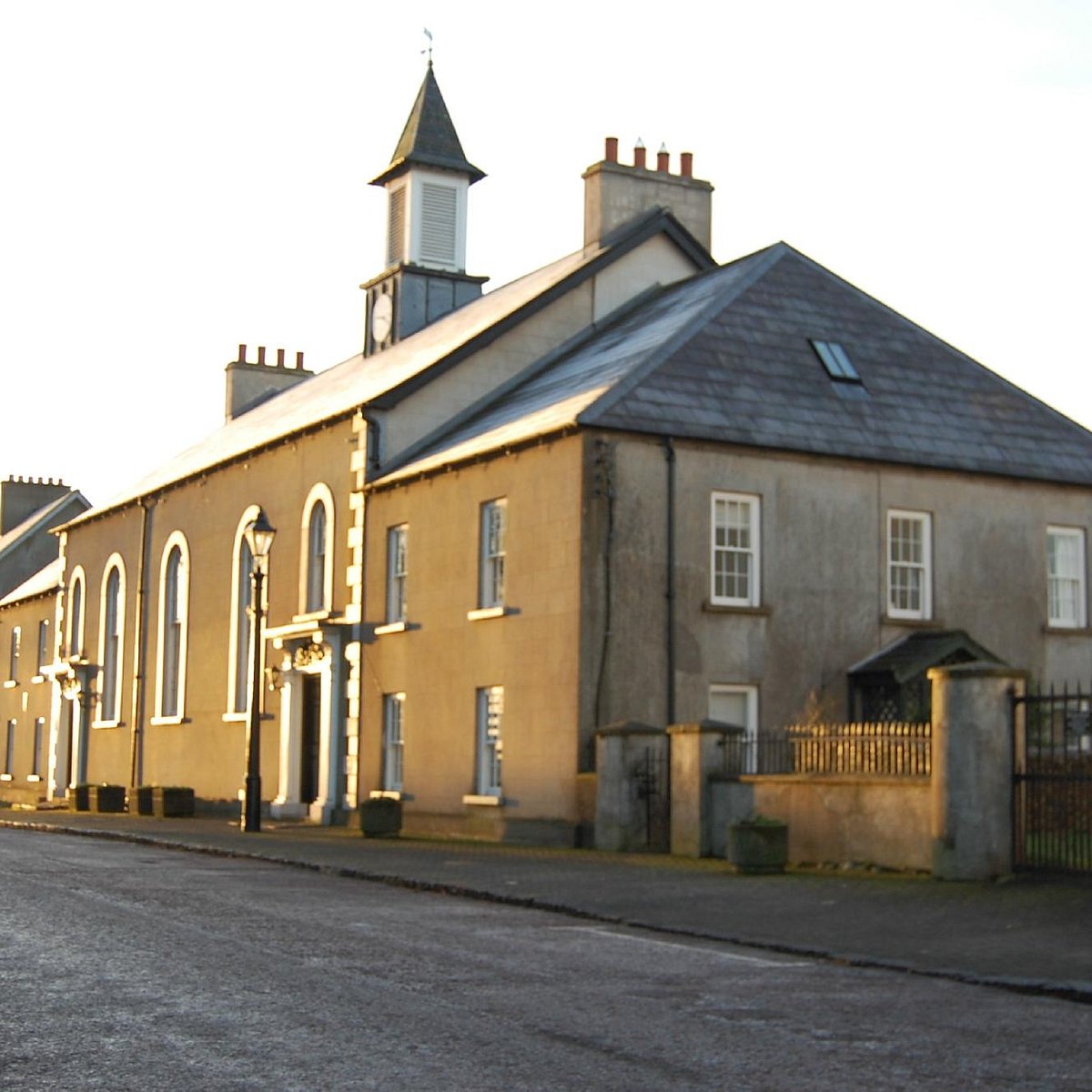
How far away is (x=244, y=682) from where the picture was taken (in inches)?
1538

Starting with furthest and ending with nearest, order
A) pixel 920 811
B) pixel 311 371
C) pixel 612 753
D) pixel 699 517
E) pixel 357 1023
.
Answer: pixel 311 371 → pixel 699 517 → pixel 612 753 → pixel 920 811 → pixel 357 1023

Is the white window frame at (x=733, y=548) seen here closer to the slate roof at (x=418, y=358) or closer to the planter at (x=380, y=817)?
the planter at (x=380, y=817)

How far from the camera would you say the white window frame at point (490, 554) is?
29172mm

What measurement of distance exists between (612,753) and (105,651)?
27.1m

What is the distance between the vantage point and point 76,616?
169ft

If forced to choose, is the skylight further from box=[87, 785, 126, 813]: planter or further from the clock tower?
box=[87, 785, 126, 813]: planter

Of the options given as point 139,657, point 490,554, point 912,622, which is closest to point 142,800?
point 139,657

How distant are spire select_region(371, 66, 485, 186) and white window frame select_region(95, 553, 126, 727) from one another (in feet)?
44.8

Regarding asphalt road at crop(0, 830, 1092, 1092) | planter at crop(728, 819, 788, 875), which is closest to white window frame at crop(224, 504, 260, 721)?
planter at crop(728, 819, 788, 875)

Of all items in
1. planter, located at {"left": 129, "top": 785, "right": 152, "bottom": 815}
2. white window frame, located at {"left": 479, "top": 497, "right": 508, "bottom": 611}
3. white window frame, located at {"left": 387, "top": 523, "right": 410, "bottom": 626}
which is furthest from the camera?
planter, located at {"left": 129, "top": 785, "right": 152, "bottom": 815}

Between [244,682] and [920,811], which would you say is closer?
[920,811]

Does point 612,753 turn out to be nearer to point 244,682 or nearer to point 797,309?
point 797,309

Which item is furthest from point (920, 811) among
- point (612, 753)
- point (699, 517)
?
point (699, 517)

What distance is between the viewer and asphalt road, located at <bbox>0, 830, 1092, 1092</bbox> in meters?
8.16
